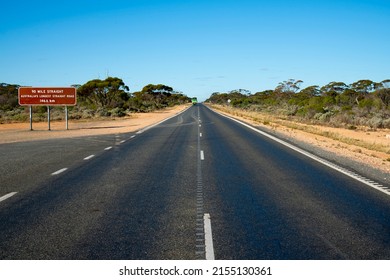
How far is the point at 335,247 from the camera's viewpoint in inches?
185

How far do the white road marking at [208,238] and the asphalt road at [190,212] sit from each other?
1cm

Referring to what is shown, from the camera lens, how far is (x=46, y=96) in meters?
29.5

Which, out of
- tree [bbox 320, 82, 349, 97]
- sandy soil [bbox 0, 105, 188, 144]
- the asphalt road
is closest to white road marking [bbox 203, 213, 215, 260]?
the asphalt road

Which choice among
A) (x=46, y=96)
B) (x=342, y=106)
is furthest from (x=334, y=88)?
(x=46, y=96)

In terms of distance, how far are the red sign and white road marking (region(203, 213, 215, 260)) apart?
2610 centimetres

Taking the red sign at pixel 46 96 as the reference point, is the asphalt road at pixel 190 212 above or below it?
below

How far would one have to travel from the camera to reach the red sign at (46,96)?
95.5 ft

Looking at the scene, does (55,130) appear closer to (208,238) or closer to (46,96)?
(46,96)

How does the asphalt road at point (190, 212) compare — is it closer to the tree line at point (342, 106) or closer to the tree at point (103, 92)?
the tree line at point (342, 106)

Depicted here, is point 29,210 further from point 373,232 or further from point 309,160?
point 309,160

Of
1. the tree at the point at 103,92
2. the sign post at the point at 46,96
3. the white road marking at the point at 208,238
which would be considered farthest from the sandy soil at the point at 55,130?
the tree at the point at 103,92

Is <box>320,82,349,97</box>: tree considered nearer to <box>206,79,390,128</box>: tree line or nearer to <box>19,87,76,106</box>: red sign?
<box>206,79,390,128</box>: tree line

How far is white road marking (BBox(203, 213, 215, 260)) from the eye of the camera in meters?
4.41
